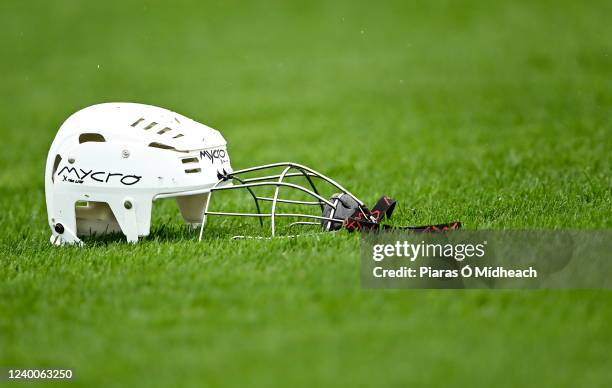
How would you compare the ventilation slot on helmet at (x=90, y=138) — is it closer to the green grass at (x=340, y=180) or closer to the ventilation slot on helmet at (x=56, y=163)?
the ventilation slot on helmet at (x=56, y=163)

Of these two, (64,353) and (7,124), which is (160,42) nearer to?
(7,124)

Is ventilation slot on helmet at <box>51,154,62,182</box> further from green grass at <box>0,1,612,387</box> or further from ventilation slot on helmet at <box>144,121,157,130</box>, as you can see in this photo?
ventilation slot on helmet at <box>144,121,157,130</box>

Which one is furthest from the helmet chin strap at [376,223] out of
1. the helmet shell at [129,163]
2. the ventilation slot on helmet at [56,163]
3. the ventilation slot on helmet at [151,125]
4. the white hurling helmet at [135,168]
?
the ventilation slot on helmet at [56,163]

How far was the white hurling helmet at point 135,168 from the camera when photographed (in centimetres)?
616

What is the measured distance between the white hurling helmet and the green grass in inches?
10.3

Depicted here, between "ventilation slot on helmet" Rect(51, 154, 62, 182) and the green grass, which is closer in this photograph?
the green grass

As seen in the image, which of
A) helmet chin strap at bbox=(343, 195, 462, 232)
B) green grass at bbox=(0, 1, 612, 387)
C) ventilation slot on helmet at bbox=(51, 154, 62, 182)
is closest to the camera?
green grass at bbox=(0, 1, 612, 387)

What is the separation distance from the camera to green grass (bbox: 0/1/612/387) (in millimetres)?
4320

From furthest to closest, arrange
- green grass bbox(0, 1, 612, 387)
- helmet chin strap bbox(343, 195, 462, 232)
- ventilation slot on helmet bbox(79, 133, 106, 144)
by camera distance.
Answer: ventilation slot on helmet bbox(79, 133, 106, 144) → helmet chin strap bbox(343, 195, 462, 232) → green grass bbox(0, 1, 612, 387)

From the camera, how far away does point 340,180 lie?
32.2ft

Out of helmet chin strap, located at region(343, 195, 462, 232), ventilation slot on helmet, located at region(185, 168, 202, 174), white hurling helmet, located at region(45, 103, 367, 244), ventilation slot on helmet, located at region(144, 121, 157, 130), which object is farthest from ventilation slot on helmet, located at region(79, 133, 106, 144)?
helmet chin strap, located at region(343, 195, 462, 232)

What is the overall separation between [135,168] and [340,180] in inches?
155

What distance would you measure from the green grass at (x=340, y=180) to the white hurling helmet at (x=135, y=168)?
0.86 ft

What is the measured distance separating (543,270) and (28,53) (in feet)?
68.4
